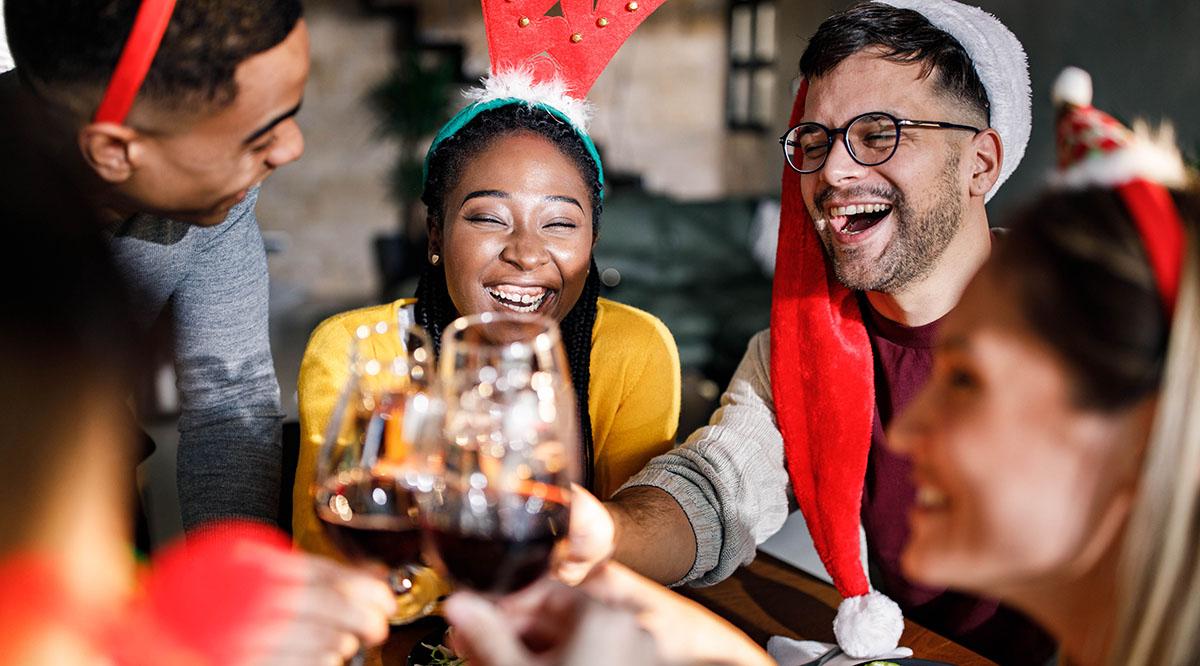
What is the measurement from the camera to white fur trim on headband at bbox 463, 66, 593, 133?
1.59 m

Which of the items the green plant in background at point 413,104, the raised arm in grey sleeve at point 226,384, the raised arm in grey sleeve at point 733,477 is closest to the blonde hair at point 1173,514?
the raised arm in grey sleeve at point 733,477

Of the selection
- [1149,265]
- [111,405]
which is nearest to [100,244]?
[111,405]

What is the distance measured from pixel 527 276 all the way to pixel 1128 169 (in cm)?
93

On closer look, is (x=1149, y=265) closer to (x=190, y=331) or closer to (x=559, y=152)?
(x=559, y=152)

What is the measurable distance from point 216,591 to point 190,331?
0.88 meters

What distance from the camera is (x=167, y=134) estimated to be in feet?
3.09

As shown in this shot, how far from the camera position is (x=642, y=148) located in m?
8.14

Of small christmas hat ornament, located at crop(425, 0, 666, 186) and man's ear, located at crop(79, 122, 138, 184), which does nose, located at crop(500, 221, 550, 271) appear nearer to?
small christmas hat ornament, located at crop(425, 0, 666, 186)

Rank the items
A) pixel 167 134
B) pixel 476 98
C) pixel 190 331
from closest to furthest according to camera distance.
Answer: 1. pixel 167 134
2. pixel 190 331
3. pixel 476 98

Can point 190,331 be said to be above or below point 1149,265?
below

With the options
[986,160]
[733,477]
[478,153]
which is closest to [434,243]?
[478,153]

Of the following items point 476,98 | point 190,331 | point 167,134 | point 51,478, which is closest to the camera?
point 51,478

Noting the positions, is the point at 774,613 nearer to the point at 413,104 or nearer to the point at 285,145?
the point at 285,145

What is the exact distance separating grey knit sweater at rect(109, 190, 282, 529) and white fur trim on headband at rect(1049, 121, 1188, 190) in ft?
3.71
